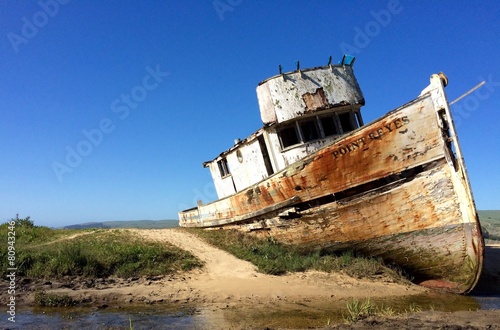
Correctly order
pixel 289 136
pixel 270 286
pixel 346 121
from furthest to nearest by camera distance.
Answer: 1. pixel 289 136
2. pixel 346 121
3. pixel 270 286

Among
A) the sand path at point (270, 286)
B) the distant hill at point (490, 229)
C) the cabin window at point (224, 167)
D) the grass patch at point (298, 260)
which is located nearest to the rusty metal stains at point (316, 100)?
the grass patch at point (298, 260)

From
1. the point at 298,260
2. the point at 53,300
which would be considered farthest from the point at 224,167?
the point at 53,300

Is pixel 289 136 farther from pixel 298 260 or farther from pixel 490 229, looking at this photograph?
pixel 490 229

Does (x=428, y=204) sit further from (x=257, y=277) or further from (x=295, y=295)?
(x=257, y=277)

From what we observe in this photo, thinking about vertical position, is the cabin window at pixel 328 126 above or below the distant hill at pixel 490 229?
above

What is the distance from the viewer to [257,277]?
26.5ft

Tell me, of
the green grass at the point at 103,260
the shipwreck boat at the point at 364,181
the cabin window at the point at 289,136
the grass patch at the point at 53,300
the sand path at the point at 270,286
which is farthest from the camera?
the cabin window at the point at 289,136

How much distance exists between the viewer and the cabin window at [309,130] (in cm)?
1022

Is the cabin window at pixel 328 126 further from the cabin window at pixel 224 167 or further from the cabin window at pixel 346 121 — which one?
the cabin window at pixel 224 167

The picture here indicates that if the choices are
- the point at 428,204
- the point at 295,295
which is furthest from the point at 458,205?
the point at 295,295

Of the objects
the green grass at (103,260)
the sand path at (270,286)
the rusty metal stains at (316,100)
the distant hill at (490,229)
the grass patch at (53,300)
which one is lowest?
the distant hill at (490,229)

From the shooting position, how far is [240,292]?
7070 millimetres

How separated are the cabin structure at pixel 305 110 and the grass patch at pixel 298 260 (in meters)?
2.21

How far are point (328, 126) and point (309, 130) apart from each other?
64cm
